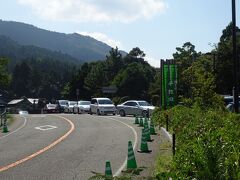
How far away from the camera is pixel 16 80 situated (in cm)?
16850

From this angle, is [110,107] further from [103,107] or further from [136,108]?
[136,108]

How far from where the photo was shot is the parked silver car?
41463 millimetres

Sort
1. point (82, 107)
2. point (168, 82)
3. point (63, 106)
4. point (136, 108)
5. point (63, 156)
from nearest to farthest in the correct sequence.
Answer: point (63, 156) < point (168, 82) < point (136, 108) < point (82, 107) < point (63, 106)

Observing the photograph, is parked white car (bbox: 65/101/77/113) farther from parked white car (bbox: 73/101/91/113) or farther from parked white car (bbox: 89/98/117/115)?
parked white car (bbox: 89/98/117/115)

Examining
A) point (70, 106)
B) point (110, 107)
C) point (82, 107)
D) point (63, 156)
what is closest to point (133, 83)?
point (70, 106)

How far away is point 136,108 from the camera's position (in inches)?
1699

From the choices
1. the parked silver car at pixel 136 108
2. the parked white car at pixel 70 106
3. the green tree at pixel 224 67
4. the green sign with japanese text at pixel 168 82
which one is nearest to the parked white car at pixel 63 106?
the parked white car at pixel 70 106

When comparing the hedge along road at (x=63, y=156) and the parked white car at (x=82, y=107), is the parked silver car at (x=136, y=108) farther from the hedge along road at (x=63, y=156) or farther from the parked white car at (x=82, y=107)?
the hedge along road at (x=63, y=156)

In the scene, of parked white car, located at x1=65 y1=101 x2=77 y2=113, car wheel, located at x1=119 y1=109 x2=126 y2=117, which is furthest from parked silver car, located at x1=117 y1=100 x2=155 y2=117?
parked white car, located at x1=65 y1=101 x2=77 y2=113

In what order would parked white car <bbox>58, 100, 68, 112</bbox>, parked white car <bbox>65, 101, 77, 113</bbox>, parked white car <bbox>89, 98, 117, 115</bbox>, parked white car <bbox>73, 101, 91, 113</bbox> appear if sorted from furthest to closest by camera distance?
parked white car <bbox>58, 100, 68, 112</bbox> < parked white car <bbox>65, 101, 77, 113</bbox> < parked white car <bbox>73, 101, 91, 113</bbox> < parked white car <bbox>89, 98, 117, 115</bbox>

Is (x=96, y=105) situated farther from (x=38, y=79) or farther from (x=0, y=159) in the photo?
(x=38, y=79)

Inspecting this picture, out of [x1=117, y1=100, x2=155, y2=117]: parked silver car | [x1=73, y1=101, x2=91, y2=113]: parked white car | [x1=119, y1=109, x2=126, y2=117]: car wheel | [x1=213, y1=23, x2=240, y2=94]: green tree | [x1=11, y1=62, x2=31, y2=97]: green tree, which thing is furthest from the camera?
[x1=11, y1=62, x2=31, y2=97]: green tree

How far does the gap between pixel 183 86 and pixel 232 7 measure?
70.7ft

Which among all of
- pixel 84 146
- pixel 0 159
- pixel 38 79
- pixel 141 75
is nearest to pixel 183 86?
pixel 84 146
